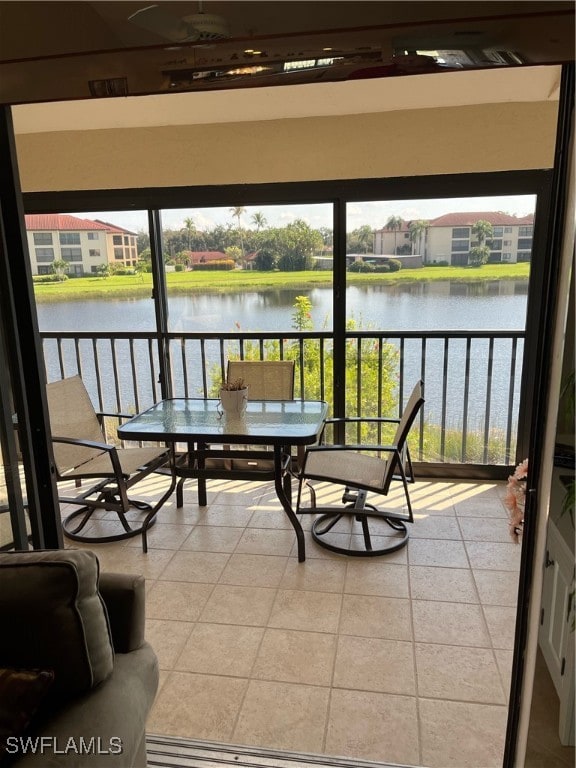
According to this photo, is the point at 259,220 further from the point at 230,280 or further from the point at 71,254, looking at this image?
the point at 71,254

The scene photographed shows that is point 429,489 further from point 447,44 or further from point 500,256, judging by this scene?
point 447,44

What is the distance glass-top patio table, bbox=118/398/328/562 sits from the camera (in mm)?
2926

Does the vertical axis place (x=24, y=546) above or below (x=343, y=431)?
above

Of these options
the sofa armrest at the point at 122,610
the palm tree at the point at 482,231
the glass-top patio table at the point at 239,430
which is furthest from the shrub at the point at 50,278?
the sofa armrest at the point at 122,610

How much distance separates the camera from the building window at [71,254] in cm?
416

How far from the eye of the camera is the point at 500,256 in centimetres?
368

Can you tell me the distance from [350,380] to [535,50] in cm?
309

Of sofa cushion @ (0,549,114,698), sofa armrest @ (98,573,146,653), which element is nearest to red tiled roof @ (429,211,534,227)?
sofa armrest @ (98,573,146,653)

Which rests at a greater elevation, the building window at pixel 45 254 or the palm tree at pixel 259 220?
the palm tree at pixel 259 220

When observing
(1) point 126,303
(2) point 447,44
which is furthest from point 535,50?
(1) point 126,303

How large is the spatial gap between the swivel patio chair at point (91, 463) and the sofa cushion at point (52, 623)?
179cm

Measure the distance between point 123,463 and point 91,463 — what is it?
0.20 metres

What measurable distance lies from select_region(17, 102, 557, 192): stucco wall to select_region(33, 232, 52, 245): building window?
33 cm
